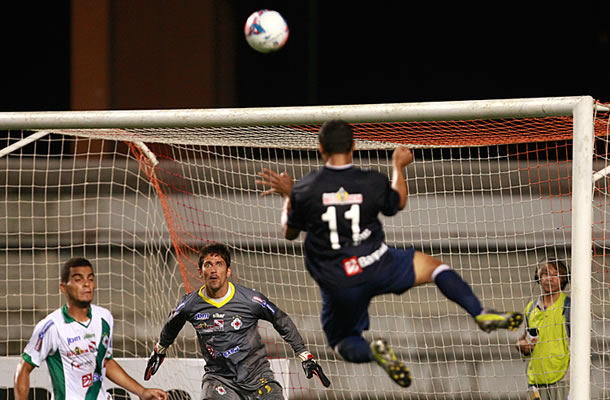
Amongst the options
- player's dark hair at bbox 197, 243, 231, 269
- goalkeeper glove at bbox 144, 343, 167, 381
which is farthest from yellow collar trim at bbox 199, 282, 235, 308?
goalkeeper glove at bbox 144, 343, 167, 381

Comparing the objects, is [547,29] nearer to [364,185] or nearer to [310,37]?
[310,37]

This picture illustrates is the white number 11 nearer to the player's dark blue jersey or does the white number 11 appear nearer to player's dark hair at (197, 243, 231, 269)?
the player's dark blue jersey

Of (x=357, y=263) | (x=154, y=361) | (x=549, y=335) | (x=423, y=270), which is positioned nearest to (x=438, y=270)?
(x=423, y=270)

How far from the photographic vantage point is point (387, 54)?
13695 mm

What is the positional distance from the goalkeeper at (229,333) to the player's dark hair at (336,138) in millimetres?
A: 2030

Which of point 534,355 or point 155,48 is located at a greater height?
point 155,48

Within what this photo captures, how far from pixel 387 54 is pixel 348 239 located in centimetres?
970

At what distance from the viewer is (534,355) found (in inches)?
276

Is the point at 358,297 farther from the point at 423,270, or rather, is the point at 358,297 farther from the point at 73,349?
the point at 73,349

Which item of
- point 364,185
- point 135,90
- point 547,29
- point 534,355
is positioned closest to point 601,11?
point 547,29

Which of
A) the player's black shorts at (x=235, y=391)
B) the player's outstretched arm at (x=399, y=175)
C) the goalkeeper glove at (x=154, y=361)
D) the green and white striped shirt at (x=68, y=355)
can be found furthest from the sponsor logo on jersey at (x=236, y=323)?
the player's outstretched arm at (x=399, y=175)

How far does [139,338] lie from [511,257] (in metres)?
3.80

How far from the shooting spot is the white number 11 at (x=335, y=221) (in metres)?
4.30

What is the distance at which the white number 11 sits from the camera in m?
4.30
